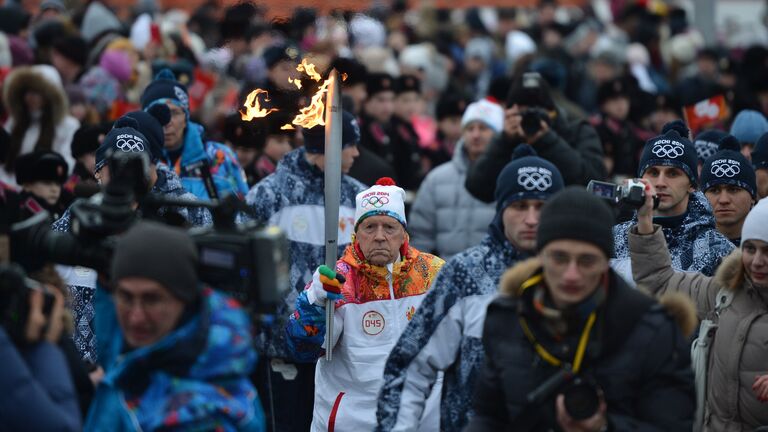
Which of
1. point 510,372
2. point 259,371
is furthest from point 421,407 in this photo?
point 259,371

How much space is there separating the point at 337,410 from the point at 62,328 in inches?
98.7

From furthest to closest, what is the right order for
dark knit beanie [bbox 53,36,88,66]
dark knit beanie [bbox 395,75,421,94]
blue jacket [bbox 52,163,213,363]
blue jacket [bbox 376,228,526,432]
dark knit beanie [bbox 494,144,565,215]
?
dark knit beanie [bbox 395,75,421,94] < dark knit beanie [bbox 53,36,88,66] < blue jacket [bbox 52,163,213,363] < dark knit beanie [bbox 494,144,565,215] < blue jacket [bbox 376,228,526,432]

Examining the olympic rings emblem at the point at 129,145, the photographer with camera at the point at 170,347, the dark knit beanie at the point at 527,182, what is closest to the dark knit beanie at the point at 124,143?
the olympic rings emblem at the point at 129,145

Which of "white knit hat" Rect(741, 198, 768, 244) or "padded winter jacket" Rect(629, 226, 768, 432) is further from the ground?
"white knit hat" Rect(741, 198, 768, 244)

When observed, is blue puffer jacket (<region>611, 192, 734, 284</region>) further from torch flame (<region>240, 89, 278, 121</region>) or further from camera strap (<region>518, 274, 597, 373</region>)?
camera strap (<region>518, 274, 597, 373</region>)

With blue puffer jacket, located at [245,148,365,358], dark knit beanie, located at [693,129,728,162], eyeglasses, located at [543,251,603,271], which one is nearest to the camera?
eyeglasses, located at [543,251,603,271]

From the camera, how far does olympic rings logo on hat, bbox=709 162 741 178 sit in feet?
28.2

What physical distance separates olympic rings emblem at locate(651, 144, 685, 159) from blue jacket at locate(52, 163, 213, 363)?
2562mm

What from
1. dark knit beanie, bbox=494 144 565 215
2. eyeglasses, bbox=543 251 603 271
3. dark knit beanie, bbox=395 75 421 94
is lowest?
eyeglasses, bbox=543 251 603 271

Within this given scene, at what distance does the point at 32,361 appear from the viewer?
201 inches

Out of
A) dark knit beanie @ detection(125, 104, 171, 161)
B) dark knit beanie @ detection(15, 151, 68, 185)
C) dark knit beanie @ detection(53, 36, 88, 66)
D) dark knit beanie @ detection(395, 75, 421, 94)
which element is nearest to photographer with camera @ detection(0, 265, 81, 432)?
dark knit beanie @ detection(125, 104, 171, 161)

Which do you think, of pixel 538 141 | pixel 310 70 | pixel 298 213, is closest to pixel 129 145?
pixel 310 70

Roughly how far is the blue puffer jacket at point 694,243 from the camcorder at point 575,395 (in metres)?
2.49

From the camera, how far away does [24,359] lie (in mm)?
5105
